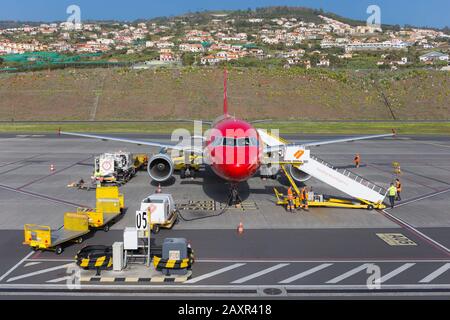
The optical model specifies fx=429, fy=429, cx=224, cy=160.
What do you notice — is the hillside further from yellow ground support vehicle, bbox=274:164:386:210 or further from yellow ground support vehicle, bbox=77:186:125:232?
yellow ground support vehicle, bbox=77:186:125:232

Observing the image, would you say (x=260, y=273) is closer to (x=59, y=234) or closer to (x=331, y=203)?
(x=59, y=234)

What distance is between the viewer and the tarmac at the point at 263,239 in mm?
14578

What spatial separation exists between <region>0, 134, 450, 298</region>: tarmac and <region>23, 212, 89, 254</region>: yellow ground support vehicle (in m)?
0.41

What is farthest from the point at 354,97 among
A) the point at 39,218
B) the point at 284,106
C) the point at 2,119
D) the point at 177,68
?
the point at 39,218

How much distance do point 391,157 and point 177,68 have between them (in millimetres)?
80586

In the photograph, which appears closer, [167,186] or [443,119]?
[167,186]

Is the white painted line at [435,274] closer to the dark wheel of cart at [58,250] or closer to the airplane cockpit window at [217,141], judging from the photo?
the airplane cockpit window at [217,141]

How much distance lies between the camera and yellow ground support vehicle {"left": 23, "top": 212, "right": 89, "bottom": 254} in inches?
680

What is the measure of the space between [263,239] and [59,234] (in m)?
8.85

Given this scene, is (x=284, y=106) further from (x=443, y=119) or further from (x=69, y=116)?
(x=69, y=116)

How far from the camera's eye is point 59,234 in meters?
18.3

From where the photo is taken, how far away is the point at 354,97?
98375 millimetres

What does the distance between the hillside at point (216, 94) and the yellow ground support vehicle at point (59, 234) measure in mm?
68967

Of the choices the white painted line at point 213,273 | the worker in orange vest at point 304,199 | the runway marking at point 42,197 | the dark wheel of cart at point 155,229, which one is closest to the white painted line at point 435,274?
the white painted line at point 213,273
